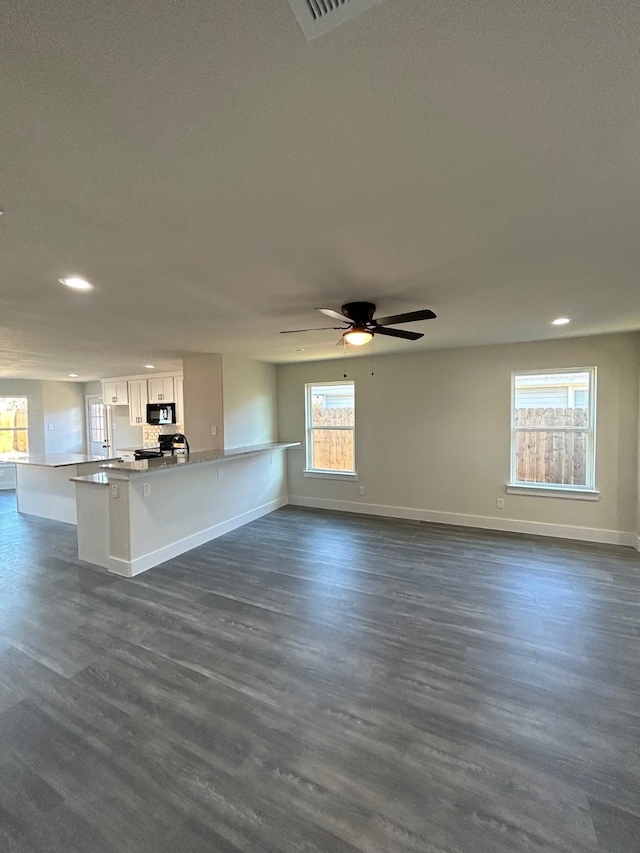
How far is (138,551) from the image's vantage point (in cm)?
364

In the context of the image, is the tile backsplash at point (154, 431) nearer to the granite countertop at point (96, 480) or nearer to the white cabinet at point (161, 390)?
the white cabinet at point (161, 390)

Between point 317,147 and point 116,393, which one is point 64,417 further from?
point 317,147

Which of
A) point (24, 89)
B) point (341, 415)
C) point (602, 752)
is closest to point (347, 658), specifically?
point (602, 752)

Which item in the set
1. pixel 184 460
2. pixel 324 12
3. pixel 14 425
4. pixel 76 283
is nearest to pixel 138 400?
pixel 14 425

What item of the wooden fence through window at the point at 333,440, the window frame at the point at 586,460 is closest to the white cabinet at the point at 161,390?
the wooden fence through window at the point at 333,440

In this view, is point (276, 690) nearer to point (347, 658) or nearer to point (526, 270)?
point (347, 658)

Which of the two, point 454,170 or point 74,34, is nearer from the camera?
point 74,34

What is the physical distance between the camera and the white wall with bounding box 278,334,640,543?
421cm

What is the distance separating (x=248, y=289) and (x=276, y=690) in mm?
2467

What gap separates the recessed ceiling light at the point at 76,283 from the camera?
220cm

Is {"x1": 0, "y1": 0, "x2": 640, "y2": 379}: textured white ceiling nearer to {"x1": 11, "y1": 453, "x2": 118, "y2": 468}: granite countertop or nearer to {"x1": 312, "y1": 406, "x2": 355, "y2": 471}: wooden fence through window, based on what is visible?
{"x1": 11, "y1": 453, "x2": 118, "y2": 468}: granite countertop

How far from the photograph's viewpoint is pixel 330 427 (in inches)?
236

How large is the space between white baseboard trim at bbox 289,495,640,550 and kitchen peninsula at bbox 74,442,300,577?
1.62 m

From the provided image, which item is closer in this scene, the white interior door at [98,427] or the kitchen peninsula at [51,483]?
the kitchen peninsula at [51,483]
